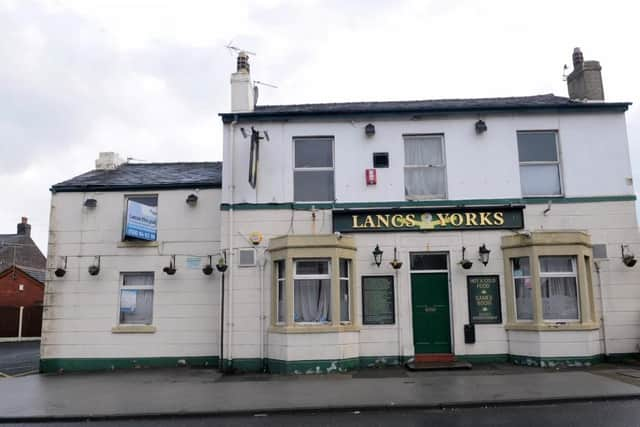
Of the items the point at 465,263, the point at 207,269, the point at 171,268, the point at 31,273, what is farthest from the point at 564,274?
the point at 31,273

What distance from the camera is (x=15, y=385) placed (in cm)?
1116

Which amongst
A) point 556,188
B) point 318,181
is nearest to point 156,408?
point 318,181

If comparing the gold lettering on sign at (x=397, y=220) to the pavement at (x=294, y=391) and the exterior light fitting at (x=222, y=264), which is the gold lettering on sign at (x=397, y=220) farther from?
the exterior light fitting at (x=222, y=264)

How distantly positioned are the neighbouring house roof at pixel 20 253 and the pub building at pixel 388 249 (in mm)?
25945

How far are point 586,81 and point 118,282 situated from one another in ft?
44.1

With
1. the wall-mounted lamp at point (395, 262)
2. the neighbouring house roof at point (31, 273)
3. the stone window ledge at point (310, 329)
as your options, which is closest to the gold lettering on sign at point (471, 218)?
the wall-mounted lamp at point (395, 262)

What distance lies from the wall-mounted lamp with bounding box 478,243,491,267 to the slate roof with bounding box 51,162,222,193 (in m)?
6.90

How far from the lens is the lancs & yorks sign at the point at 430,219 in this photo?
1268 cm

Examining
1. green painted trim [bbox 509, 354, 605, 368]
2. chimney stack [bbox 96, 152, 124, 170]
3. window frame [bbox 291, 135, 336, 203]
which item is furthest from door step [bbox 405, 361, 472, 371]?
chimney stack [bbox 96, 152, 124, 170]

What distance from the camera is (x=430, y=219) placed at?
41.9 feet

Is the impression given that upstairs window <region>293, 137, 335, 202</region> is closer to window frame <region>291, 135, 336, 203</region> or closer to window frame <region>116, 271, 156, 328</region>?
window frame <region>291, 135, 336, 203</region>

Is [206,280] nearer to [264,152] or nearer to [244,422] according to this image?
[264,152]

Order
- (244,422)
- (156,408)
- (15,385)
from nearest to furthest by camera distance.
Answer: (244,422) → (156,408) → (15,385)

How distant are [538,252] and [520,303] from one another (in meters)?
1.33
